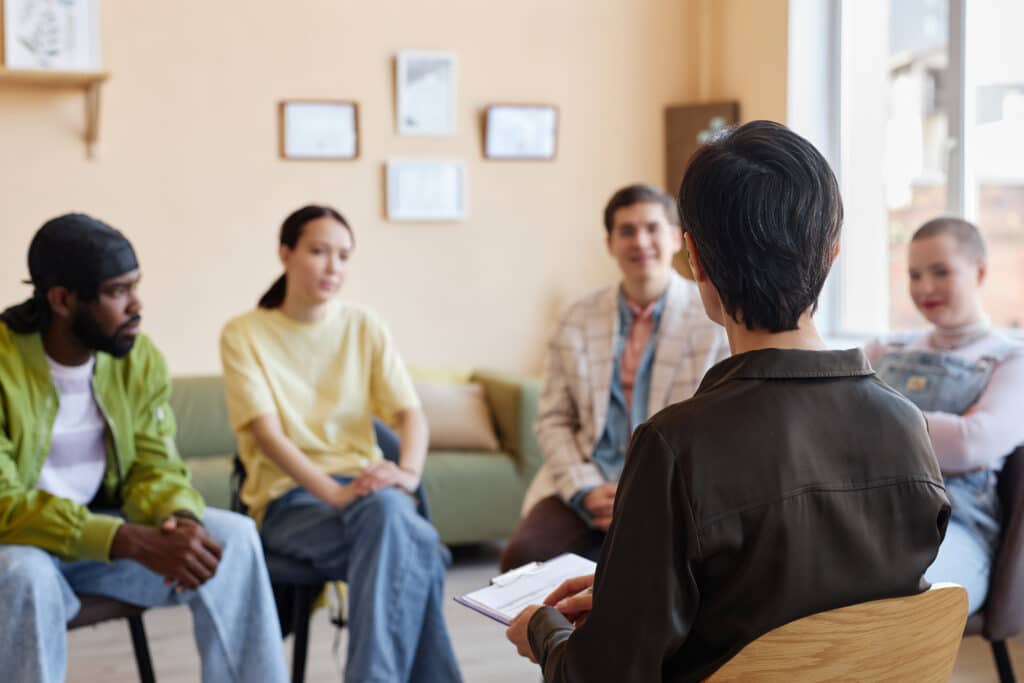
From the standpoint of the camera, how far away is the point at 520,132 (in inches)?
199

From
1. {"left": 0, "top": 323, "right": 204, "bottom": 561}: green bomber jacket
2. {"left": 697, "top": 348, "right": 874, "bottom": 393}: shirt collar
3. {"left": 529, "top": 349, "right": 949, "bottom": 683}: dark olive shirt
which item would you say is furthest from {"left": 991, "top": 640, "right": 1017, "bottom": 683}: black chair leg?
{"left": 0, "top": 323, "right": 204, "bottom": 561}: green bomber jacket

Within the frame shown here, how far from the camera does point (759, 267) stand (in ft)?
4.03

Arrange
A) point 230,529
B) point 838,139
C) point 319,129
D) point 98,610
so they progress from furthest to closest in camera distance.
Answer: point 319,129
point 838,139
point 230,529
point 98,610

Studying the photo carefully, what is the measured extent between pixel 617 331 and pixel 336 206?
7.61ft

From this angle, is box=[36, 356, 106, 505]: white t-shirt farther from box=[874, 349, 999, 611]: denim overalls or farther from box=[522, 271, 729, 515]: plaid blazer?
box=[874, 349, 999, 611]: denim overalls

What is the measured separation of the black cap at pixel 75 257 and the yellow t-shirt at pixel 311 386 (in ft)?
1.72

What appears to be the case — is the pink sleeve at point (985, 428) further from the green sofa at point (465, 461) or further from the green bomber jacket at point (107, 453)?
the green sofa at point (465, 461)

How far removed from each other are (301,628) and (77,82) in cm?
285

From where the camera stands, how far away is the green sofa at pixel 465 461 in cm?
424

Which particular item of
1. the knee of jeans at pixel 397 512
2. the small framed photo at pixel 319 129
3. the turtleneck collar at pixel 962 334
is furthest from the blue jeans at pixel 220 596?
the small framed photo at pixel 319 129

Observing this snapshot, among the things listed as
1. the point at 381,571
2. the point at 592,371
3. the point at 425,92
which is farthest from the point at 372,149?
the point at 381,571

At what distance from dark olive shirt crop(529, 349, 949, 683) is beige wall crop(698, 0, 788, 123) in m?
3.56

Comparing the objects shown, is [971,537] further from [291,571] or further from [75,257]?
[75,257]

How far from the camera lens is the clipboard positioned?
5.16 ft
